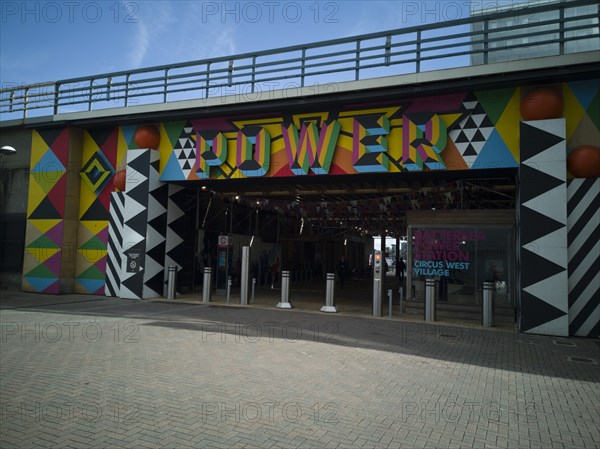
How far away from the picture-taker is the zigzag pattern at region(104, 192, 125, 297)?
15914mm

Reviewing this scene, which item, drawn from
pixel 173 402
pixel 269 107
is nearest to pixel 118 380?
pixel 173 402

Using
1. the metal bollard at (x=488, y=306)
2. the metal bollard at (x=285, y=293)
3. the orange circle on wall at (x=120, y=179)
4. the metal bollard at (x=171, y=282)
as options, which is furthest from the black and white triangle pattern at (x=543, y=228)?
the orange circle on wall at (x=120, y=179)

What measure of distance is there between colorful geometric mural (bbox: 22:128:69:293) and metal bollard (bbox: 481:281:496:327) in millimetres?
14459

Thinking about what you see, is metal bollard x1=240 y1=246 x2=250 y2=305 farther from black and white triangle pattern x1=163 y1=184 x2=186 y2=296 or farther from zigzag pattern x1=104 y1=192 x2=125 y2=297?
zigzag pattern x1=104 y1=192 x2=125 y2=297

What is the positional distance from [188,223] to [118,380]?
12414mm

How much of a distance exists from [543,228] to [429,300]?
349 cm

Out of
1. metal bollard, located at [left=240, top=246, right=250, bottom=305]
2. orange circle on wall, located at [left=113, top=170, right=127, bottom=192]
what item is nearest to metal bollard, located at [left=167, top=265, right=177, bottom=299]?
metal bollard, located at [left=240, top=246, right=250, bottom=305]

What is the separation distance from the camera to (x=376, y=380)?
6.30 meters

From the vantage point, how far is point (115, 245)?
16.0 m

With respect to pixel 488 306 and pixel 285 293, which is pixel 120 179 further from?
pixel 488 306

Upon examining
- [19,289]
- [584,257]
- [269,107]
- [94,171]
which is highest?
[269,107]

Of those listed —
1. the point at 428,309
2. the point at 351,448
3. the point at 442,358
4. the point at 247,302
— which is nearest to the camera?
the point at 351,448

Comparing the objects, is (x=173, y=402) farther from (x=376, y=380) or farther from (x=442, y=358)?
(x=442, y=358)

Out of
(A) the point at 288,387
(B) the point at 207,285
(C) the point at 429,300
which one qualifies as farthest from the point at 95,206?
(A) the point at 288,387
